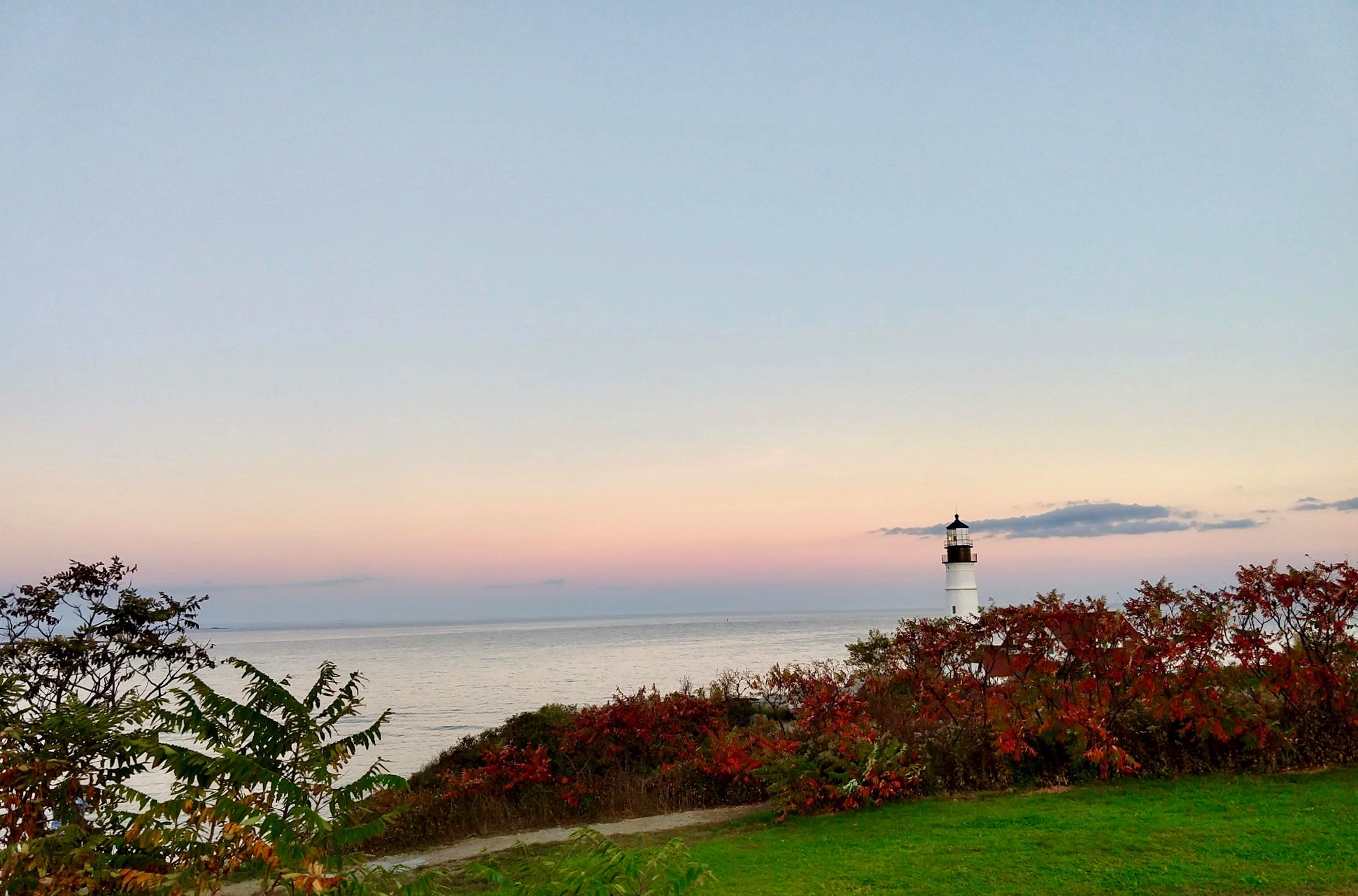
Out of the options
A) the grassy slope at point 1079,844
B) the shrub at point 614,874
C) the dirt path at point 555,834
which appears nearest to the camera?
the shrub at point 614,874

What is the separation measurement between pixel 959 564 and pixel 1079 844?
93.0 ft

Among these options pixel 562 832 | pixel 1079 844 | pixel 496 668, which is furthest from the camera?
pixel 496 668

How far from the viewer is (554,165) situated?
63.3ft

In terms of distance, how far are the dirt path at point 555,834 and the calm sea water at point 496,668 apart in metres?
11.4

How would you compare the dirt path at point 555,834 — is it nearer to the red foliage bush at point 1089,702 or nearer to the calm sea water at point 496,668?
the red foliage bush at point 1089,702

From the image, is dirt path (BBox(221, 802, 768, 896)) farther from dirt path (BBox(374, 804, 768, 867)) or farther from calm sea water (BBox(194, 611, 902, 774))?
calm sea water (BBox(194, 611, 902, 774))

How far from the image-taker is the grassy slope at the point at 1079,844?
6285mm

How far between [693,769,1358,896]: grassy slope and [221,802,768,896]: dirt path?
2.51 feet

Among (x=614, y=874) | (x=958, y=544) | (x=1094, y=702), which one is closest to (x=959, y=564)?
(x=958, y=544)

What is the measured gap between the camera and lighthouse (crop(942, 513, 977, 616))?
113ft

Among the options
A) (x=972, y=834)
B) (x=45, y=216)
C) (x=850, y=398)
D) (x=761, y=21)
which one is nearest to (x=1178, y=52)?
(x=761, y=21)

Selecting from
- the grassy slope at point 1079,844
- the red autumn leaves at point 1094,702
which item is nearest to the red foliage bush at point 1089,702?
Result: the red autumn leaves at point 1094,702

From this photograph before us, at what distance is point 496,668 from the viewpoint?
2562 inches

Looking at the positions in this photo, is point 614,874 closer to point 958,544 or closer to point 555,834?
point 555,834
